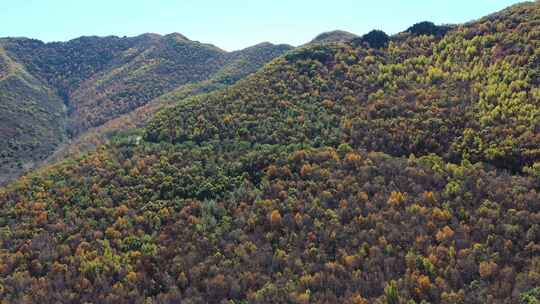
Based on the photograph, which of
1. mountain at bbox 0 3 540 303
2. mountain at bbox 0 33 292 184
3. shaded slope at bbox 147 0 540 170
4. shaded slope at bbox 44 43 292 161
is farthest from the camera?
mountain at bbox 0 33 292 184

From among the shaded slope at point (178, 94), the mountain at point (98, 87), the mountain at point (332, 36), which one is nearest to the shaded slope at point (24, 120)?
the mountain at point (98, 87)

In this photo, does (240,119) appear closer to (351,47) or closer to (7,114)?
(351,47)

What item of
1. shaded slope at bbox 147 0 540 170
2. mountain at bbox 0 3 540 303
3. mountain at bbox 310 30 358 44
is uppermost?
mountain at bbox 310 30 358 44

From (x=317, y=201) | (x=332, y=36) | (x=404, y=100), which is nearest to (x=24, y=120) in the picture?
(x=332, y=36)

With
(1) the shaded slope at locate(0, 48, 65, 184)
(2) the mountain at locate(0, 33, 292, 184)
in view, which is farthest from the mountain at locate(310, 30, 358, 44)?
(1) the shaded slope at locate(0, 48, 65, 184)

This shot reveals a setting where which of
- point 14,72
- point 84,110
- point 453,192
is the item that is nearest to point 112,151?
point 453,192

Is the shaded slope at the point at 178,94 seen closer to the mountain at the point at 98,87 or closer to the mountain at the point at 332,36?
the mountain at the point at 98,87

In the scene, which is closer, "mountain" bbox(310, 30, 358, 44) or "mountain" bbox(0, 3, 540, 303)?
"mountain" bbox(0, 3, 540, 303)

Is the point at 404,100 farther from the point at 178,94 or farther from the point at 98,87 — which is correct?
the point at 98,87

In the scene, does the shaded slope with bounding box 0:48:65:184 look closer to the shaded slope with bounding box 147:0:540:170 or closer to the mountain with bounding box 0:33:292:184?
the mountain with bounding box 0:33:292:184
